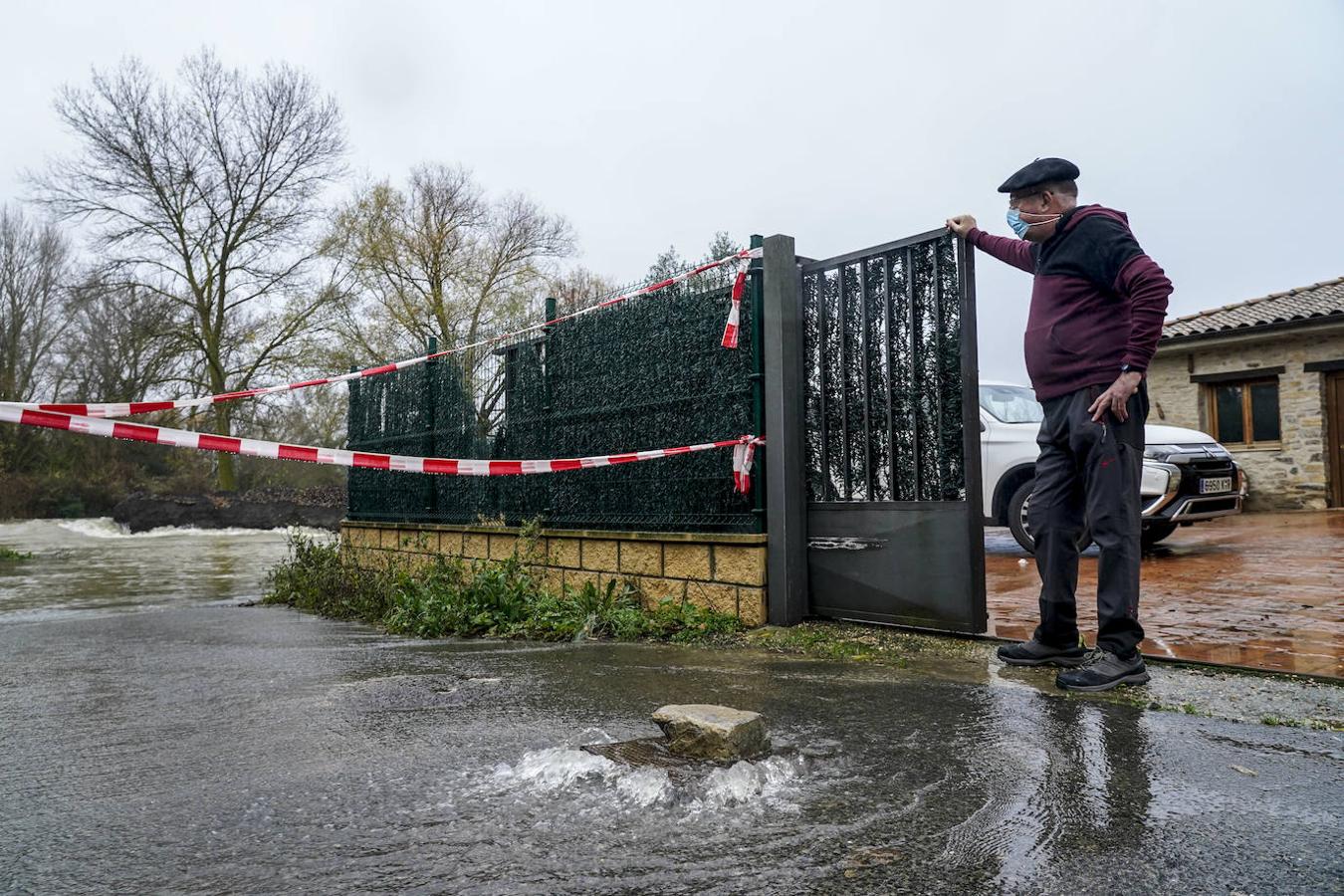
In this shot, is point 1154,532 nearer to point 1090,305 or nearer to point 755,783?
point 1090,305

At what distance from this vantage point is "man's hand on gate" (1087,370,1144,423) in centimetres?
339

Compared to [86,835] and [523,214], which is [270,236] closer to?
[523,214]

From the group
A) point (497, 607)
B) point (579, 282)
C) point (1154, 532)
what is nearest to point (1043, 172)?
point (497, 607)

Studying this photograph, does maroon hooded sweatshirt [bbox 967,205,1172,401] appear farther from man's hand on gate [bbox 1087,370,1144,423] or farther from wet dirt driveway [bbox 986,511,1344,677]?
wet dirt driveway [bbox 986,511,1344,677]

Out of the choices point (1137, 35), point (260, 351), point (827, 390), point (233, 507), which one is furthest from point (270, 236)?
point (827, 390)

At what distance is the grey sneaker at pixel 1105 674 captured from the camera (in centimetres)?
338

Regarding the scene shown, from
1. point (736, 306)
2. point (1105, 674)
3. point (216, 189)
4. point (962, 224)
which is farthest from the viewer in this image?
point (216, 189)

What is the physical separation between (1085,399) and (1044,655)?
44.3 inches

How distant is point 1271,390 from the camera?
1614cm

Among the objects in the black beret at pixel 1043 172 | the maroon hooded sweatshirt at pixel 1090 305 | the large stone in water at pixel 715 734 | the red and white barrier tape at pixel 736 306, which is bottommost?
the large stone in water at pixel 715 734

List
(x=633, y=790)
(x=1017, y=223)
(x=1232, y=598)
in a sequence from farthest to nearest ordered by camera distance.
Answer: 1. (x=1232, y=598)
2. (x=1017, y=223)
3. (x=633, y=790)

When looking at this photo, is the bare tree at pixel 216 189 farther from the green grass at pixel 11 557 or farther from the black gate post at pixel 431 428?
the black gate post at pixel 431 428

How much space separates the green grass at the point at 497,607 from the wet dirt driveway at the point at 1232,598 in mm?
1859

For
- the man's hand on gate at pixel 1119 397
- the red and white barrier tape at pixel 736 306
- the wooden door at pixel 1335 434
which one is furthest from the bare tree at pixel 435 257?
the man's hand on gate at pixel 1119 397
